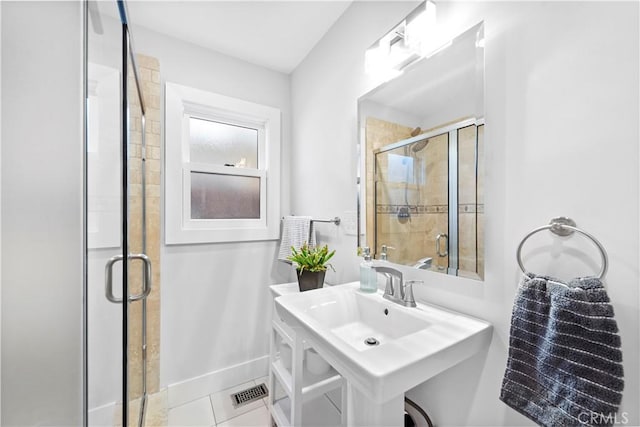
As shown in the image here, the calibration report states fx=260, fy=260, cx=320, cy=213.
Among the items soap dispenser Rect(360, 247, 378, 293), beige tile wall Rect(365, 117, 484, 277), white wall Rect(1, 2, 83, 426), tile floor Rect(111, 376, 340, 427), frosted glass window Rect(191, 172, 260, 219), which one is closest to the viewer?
white wall Rect(1, 2, 83, 426)

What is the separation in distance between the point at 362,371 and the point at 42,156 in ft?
2.64

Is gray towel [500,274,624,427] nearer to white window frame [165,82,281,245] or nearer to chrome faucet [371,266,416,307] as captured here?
chrome faucet [371,266,416,307]

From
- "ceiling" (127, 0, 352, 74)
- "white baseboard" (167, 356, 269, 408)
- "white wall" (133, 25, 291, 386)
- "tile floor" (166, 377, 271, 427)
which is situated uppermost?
"ceiling" (127, 0, 352, 74)

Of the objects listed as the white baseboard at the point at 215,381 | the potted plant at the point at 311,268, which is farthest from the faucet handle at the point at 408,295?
the white baseboard at the point at 215,381

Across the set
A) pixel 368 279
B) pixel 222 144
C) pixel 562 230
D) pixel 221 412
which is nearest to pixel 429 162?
pixel 562 230

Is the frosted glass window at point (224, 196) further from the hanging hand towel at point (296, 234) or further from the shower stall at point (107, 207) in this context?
the shower stall at point (107, 207)

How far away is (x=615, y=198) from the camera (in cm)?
62

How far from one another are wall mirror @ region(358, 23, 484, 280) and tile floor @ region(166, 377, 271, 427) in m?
1.26

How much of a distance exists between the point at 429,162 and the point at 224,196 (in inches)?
57.5

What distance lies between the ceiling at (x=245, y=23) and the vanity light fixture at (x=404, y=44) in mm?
519

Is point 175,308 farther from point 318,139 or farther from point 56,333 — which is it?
point 318,139

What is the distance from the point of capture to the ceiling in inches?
57.4

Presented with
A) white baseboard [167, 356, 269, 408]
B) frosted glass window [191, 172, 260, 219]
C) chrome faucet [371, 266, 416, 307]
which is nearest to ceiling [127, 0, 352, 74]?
frosted glass window [191, 172, 260, 219]

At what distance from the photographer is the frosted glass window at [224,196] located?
6.03 feet
